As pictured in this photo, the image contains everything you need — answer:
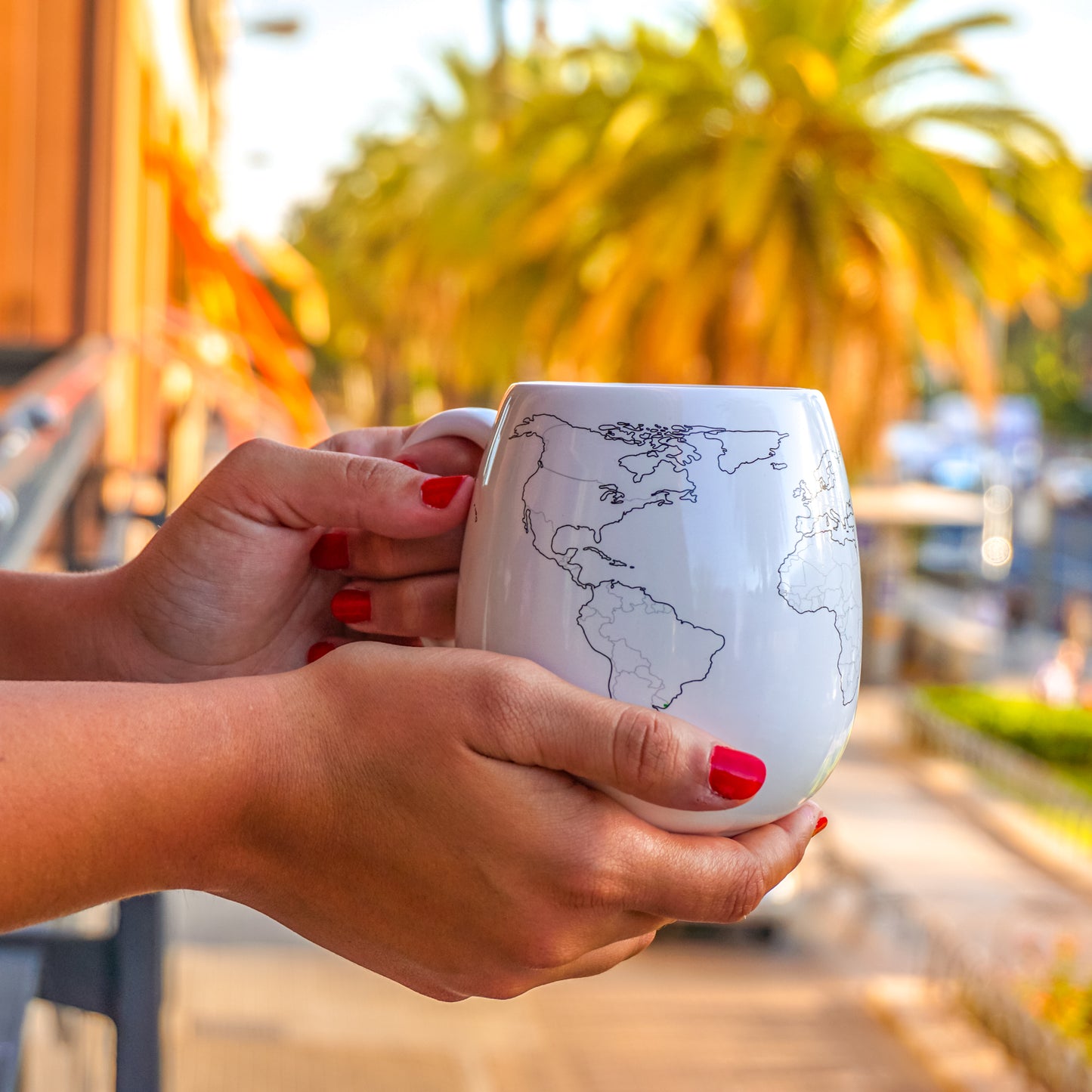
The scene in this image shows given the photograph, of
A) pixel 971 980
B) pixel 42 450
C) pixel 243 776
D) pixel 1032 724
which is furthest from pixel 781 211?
pixel 243 776

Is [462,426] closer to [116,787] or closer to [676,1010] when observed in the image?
[116,787]

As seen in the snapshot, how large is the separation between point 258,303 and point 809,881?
8.80 meters

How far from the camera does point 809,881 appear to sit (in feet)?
42.3

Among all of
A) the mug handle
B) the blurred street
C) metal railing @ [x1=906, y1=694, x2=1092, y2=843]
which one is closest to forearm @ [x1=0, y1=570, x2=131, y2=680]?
the mug handle

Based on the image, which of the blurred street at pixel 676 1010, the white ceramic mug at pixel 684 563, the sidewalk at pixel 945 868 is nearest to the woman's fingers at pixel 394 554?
the white ceramic mug at pixel 684 563

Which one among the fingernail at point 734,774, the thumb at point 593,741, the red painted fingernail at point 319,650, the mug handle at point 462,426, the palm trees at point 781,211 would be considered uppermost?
the palm trees at point 781,211

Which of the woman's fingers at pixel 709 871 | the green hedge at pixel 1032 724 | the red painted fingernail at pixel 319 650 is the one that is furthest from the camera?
the green hedge at pixel 1032 724

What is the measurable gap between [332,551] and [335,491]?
0.11 meters

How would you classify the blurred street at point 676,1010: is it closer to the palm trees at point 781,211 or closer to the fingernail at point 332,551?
the palm trees at point 781,211

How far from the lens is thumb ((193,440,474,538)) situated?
1055mm

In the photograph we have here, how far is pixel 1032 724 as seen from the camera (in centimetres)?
1588

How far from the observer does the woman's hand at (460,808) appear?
87cm

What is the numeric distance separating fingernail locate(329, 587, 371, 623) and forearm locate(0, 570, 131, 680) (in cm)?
20

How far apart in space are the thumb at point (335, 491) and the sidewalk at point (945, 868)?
31.2 feet
